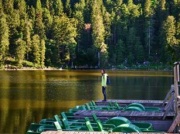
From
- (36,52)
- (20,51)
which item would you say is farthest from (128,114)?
(36,52)

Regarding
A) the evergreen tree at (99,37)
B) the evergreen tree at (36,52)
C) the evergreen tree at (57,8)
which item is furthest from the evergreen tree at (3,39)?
the evergreen tree at (57,8)

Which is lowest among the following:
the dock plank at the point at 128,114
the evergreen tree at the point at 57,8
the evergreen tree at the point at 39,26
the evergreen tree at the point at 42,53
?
the dock plank at the point at 128,114

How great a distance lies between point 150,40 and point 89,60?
19.0m

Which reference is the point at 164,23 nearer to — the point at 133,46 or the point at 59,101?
the point at 133,46

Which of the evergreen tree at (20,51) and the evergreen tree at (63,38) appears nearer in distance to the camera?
the evergreen tree at (20,51)

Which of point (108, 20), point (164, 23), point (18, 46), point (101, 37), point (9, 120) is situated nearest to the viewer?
point (9, 120)

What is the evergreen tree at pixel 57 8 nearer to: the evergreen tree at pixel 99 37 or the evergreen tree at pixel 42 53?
the evergreen tree at pixel 99 37

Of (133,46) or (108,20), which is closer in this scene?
(133,46)

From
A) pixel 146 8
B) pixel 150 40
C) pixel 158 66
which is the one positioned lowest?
pixel 158 66

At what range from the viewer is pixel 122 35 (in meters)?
124

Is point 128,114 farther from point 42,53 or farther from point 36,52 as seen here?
point 42,53

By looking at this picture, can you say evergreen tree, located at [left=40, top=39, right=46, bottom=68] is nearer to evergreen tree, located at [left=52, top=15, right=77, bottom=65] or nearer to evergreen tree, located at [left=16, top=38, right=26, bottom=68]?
evergreen tree, located at [left=16, top=38, right=26, bottom=68]

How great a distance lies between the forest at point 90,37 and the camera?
109312 mm

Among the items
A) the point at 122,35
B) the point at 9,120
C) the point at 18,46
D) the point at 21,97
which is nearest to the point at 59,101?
the point at 21,97
